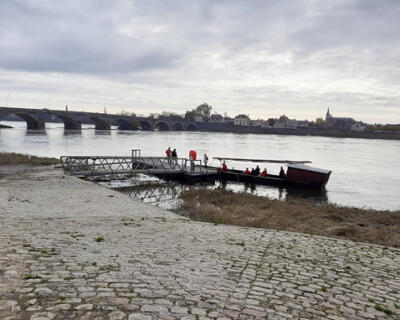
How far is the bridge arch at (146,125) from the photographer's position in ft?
494

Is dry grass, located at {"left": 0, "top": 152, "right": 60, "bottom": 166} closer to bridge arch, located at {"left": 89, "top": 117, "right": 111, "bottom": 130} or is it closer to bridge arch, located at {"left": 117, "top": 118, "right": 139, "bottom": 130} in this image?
bridge arch, located at {"left": 89, "top": 117, "right": 111, "bottom": 130}

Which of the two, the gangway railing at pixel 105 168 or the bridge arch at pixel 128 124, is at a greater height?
the bridge arch at pixel 128 124

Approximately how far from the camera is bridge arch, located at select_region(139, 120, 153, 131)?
151 metres

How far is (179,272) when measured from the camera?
734 cm

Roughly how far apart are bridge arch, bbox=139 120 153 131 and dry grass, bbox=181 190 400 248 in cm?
13109

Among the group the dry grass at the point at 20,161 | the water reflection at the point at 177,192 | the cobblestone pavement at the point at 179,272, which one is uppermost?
the cobblestone pavement at the point at 179,272

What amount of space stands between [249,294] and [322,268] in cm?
298

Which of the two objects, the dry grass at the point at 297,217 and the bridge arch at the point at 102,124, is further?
the bridge arch at the point at 102,124

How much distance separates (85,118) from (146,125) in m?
32.2

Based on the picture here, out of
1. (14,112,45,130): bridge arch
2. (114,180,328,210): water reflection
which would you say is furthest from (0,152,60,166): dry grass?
(14,112,45,130): bridge arch

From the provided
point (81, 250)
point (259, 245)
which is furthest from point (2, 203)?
point (259, 245)

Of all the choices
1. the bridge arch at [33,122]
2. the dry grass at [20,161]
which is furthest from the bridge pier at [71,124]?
the dry grass at [20,161]

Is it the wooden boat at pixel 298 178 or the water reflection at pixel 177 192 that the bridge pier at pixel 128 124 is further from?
the water reflection at pixel 177 192

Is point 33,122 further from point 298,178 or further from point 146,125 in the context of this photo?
point 298,178
